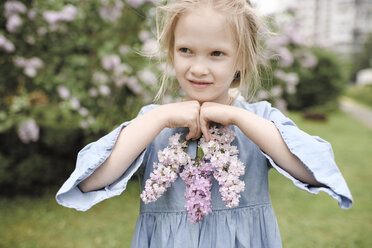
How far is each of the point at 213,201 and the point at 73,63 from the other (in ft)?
9.42

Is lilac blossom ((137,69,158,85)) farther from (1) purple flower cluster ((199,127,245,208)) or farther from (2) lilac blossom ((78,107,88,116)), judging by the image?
(1) purple flower cluster ((199,127,245,208))

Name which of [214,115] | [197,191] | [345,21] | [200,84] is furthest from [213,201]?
[345,21]

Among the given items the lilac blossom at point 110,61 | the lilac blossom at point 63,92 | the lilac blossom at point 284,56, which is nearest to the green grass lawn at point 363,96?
the lilac blossom at point 284,56

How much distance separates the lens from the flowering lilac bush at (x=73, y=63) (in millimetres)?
3590

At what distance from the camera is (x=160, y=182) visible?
1.29 m

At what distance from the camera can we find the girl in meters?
1.24

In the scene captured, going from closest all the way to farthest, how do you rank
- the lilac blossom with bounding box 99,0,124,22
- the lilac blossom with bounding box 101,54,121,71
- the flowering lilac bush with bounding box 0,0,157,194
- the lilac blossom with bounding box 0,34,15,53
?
the lilac blossom with bounding box 0,34,15,53 < the flowering lilac bush with bounding box 0,0,157,194 < the lilac blossom with bounding box 101,54,121,71 < the lilac blossom with bounding box 99,0,124,22

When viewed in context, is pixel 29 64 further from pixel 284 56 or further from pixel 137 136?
pixel 284 56

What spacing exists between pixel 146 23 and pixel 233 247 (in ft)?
11.0

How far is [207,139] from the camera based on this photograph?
4.37 feet

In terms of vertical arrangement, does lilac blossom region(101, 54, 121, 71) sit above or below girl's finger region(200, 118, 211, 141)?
below

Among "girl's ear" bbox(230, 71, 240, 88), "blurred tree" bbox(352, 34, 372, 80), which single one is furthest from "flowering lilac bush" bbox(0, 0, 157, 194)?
"blurred tree" bbox(352, 34, 372, 80)

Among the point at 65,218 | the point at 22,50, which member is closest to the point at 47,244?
the point at 65,218

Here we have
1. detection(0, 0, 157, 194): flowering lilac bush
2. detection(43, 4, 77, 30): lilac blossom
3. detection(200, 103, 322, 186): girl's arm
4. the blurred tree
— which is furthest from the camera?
the blurred tree
